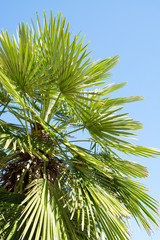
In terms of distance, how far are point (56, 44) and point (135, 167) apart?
1.52 m

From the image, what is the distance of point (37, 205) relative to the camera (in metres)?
2.33

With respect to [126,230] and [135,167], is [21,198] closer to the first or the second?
[126,230]

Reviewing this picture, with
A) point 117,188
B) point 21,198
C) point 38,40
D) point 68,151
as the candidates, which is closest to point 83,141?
point 68,151

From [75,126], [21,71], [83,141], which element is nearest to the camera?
[21,71]

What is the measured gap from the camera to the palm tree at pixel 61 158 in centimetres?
244

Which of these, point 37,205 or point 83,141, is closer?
point 37,205

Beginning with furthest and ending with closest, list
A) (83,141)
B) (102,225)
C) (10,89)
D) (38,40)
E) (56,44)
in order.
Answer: (83,141) < (38,40) < (56,44) < (102,225) < (10,89)

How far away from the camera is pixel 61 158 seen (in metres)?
3.15

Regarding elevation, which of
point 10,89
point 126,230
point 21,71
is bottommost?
point 126,230

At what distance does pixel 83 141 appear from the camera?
10.7 ft

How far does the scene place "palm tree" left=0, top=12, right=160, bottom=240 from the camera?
2.44m

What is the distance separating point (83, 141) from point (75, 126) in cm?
32

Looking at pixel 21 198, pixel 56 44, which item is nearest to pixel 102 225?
pixel 21 198

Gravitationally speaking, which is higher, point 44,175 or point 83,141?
point 83,141
